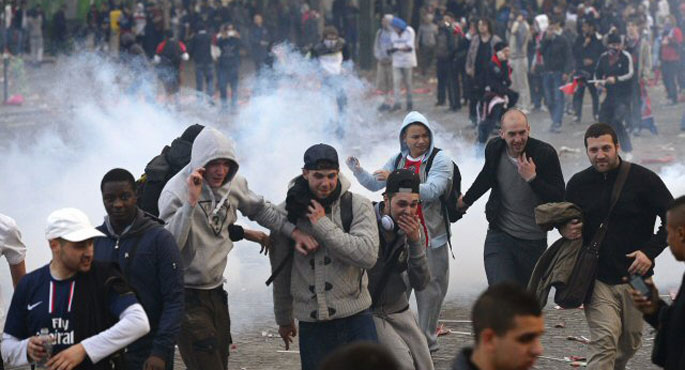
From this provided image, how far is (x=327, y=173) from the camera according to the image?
6109mm

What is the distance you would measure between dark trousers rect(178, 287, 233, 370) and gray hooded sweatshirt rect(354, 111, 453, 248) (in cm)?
181

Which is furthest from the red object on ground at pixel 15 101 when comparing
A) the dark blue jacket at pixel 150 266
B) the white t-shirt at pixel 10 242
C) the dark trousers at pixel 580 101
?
the dark blue jacket at pixel 150 266

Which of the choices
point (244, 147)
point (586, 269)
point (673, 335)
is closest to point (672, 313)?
point (673, 335)

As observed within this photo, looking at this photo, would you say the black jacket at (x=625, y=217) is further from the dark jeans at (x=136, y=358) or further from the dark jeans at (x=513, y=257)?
the dark jeans at (x=136, y=358)

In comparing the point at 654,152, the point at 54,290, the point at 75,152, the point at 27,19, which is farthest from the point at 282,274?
the point at 27,19

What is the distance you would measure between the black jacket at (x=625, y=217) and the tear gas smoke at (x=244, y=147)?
10.1 feet

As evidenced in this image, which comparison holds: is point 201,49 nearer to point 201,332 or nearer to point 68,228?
point 201,332

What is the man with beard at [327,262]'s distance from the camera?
240 inches

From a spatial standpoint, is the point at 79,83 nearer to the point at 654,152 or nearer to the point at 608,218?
the point at 654,152

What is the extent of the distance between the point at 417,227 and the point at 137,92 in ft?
42.6

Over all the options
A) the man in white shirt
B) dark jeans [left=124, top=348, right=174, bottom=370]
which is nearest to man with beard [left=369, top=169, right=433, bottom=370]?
dark jeans [left=124, top=348, right=174, bottom=370]

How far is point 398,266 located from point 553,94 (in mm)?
15095

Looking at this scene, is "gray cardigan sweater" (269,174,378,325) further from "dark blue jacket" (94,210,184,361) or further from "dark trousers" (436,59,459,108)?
"dark trousers" (436,59,459,108)

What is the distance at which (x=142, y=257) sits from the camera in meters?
5.66
